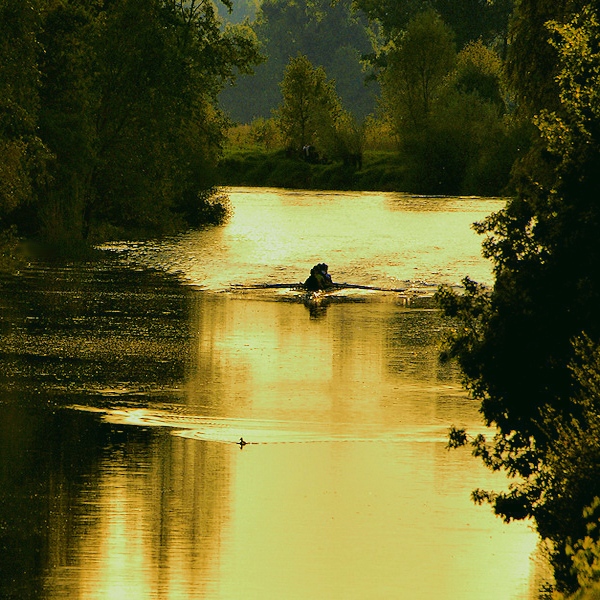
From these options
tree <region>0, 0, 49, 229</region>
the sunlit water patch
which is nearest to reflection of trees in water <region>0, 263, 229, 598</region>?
tree <region>0, 0, 49, 229</region>

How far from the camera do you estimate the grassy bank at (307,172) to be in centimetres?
8694

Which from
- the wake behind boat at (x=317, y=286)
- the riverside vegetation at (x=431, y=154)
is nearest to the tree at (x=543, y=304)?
the riverside vegetation at (x=431, y=154)

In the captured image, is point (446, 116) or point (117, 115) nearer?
point (117, 115)

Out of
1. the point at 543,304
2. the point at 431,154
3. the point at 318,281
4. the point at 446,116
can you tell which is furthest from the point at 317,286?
the point at 446,116

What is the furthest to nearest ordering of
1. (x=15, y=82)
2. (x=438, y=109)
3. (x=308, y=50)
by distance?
(x=308, y=50) → (x=438, y=109) → (x=15, y=82)

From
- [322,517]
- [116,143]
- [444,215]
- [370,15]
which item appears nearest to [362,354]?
[322,517]

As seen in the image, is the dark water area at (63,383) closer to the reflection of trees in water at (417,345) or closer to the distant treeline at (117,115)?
the reflection of trees in water at (417,345)

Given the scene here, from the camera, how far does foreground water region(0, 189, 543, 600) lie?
10.5 metres

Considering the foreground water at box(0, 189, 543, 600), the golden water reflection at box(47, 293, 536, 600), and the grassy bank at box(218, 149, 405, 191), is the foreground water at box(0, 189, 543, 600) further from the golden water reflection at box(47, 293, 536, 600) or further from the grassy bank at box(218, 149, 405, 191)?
the grassy bank at box(218, 149, 405, 191)

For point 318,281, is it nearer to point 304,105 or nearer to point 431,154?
point 431,154

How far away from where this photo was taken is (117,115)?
45.6 metres

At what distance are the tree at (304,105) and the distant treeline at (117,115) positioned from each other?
39.2 m

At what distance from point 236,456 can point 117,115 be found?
32.5 meters

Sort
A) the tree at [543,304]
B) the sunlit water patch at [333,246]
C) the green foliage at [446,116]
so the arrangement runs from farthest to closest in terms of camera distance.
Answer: the green foliage at [446,116] < the sunlit water patch at [333,246] < the tree at [543,304]
